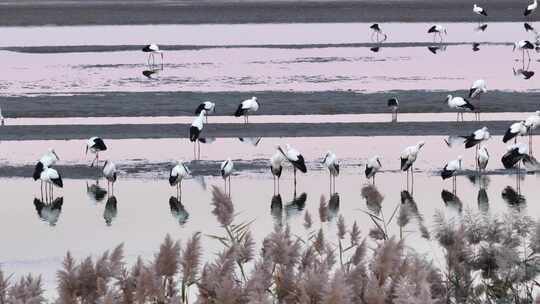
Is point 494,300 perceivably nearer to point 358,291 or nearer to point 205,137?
point 358,291

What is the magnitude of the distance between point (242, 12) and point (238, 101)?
18.6 metres

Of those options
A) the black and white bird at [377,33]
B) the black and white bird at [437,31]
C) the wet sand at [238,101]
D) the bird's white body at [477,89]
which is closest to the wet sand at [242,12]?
the black and white bird at [377,33]

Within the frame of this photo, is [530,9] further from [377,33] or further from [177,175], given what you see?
[177,175]

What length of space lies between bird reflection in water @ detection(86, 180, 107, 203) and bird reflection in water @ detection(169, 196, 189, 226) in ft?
2.57

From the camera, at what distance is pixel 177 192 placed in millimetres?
14375

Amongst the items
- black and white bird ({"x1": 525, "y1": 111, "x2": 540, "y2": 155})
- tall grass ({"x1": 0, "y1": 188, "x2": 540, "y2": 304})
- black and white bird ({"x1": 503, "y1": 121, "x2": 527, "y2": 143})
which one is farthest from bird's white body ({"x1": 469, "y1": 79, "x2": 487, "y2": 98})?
tall grass ({"x1": 0, "y1": 188, "x2": 540, "y2": 304})

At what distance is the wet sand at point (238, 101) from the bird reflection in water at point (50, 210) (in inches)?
233

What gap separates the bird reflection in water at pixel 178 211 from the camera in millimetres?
12788

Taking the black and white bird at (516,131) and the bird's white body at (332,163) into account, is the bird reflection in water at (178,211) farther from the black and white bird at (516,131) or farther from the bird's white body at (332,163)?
the black and white bird at (516,131)

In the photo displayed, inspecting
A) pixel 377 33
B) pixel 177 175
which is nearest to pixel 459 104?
pixel 177 175

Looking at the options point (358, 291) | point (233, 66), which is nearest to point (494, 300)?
point (358, 291)

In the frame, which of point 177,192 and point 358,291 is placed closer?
point 358,291

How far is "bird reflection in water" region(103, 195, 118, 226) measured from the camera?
42.2 feet

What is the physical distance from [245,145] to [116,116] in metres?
3.14
